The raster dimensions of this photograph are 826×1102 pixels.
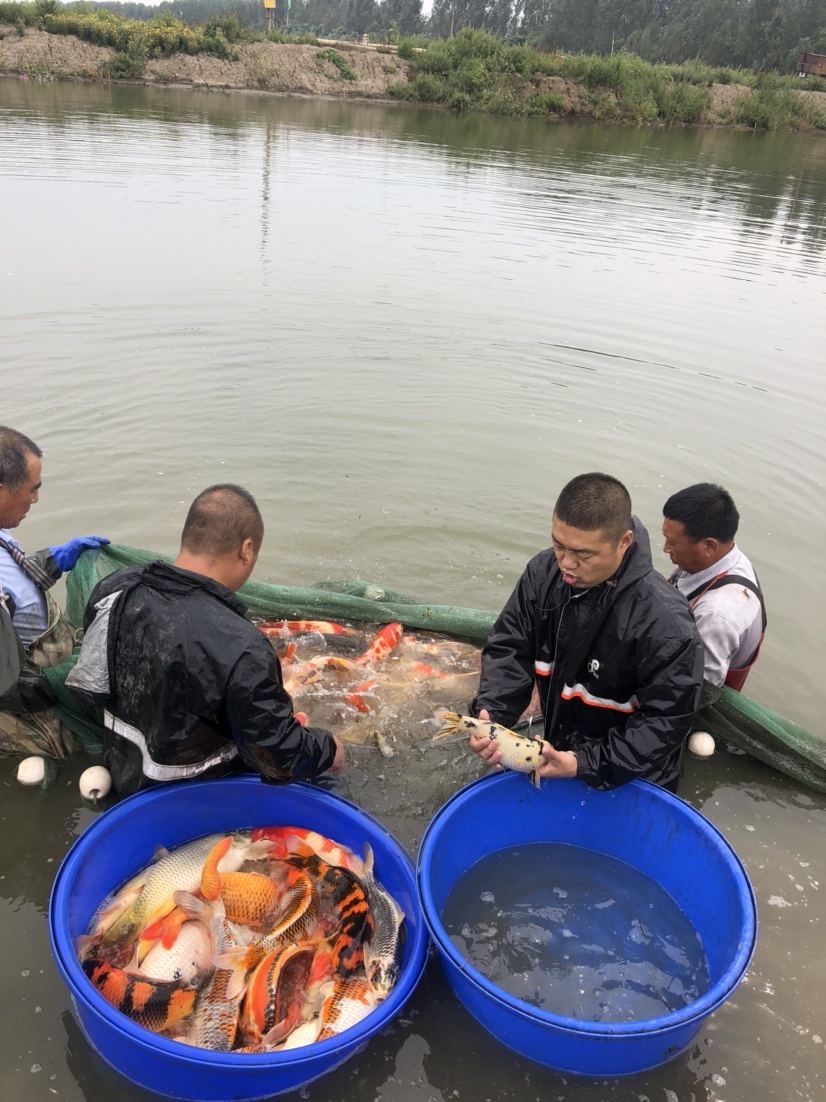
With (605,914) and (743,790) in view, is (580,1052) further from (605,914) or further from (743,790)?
(743,790)

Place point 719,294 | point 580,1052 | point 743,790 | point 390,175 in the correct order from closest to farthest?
point 580,1052 < point 743,790 < point 719,294 < point 390,175

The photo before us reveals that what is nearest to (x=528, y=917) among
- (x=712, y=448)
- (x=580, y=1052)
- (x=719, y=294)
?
(x=580, y=1052)

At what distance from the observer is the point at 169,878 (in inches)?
115

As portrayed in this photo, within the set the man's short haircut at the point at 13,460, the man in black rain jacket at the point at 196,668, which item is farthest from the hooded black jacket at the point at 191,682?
the man's short haircut at the point at 13,460

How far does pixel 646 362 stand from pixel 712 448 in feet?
8.51

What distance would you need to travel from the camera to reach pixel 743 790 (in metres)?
4.03

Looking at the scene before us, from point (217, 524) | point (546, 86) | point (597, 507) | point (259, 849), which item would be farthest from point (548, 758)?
point (546, 86)

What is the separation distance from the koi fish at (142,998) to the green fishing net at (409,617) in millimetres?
1511

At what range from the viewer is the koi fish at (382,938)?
2623mm

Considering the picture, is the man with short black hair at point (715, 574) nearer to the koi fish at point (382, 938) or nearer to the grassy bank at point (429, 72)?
the koi fish at point (382, 938)

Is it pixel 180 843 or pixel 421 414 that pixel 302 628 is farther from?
pixel 421 414

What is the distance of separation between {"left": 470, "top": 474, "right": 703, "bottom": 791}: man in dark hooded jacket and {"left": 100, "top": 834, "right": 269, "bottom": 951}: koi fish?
3.61 ft

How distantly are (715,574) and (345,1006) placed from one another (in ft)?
8.82

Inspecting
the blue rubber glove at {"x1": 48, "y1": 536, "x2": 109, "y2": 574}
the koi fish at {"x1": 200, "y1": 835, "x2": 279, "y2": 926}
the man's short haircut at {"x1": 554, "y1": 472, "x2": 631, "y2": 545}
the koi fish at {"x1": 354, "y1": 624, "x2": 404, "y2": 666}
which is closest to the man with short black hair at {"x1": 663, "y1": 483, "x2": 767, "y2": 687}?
the man's short haircut at {"x1": 554, "y1": 472, "x2": 631, "y2": 545}
